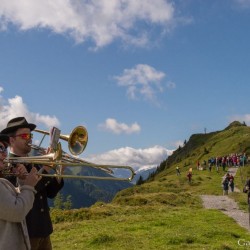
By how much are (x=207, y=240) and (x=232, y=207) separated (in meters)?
13.7

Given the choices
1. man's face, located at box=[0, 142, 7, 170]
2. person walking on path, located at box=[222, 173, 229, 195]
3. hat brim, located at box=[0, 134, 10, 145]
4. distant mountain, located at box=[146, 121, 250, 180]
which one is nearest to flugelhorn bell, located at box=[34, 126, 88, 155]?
hat brim, located at box=[0, 134, 10, 145]

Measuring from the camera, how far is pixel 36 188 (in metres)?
5.86

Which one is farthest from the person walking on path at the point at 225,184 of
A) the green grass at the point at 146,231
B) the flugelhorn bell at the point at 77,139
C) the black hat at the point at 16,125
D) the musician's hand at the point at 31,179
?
the musician's hand at the point at 31,179

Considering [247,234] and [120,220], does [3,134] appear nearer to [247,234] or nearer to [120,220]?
[247,234]

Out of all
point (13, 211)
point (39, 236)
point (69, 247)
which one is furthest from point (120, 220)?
point (13, 211)

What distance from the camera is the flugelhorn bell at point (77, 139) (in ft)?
19.3

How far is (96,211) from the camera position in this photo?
23.8 meters

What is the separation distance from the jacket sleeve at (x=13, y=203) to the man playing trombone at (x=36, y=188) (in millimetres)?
642

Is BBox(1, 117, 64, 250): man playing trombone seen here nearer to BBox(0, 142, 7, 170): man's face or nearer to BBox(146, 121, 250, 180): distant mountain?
BBox(0, 142, 7, 170): man's face

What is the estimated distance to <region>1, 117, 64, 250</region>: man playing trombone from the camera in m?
5.61

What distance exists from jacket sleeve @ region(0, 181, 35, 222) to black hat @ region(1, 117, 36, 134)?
0.99 meters

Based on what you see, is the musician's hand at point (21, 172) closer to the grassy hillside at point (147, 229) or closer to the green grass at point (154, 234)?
Answer: the grassy hillside at point (147, 229)

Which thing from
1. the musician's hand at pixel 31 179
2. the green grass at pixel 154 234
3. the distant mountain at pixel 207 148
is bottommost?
the green grass at pixel 154 234

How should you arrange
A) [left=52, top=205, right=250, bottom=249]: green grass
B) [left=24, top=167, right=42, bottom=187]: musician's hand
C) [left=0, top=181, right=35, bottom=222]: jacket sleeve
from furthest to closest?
[left=52, top=205, right=250, bottom=249]: green grass → [left=24, top=167, right=42, bottom=187]: musician's hand → [left=0, top=181, right=35, bottom=222]: jacket sleeve
